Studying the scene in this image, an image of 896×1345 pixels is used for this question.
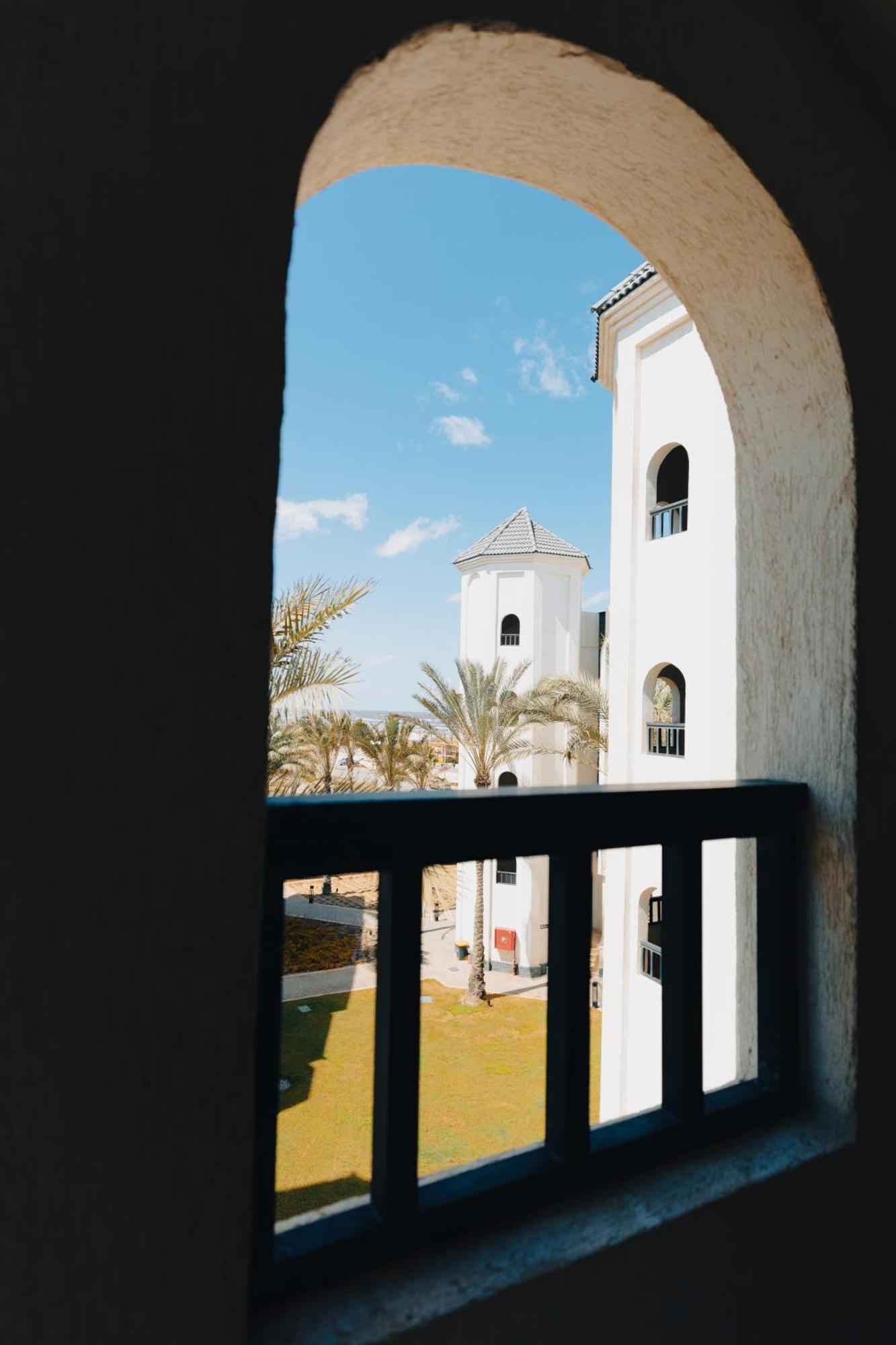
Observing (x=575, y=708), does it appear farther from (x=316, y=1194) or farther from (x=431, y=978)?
(x=316, y=1194)

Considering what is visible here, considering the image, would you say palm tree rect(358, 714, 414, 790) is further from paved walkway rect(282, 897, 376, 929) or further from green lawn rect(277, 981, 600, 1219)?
green lawn rect(277, 981, 600, 1219)

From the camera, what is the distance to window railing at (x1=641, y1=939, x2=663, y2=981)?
10562 mm

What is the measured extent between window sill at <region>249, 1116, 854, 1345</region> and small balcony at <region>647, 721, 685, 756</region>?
9.61 meters

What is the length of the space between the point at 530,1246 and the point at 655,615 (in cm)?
1038

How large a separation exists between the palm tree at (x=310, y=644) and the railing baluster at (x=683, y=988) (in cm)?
584

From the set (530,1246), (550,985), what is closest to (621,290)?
(550,985)

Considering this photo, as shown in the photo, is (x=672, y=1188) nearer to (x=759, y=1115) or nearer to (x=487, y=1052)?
(x=759, y=1115)

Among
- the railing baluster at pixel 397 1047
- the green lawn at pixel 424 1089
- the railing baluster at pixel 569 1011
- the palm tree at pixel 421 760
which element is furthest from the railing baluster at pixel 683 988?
the palm tree at pixel 421 760

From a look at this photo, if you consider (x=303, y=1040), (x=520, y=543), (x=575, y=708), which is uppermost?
(x=520, y=543)

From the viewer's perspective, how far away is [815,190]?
5.68 ft

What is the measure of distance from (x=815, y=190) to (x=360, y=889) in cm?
2641

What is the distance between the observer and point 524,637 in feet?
70.5

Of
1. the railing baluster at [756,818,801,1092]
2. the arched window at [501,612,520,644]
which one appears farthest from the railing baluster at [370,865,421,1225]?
the arched window at [501,612,520,644]

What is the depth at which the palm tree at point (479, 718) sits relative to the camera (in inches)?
655
